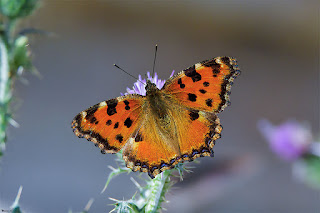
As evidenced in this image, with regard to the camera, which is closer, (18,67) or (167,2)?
(18,67)

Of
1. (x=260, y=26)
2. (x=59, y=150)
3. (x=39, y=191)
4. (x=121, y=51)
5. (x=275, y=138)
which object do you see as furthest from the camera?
(x=260, y=26)

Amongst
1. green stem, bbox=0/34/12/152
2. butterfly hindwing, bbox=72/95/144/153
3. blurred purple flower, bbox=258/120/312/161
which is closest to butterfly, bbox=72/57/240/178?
butterfly hindwing, bbox=72/95/144/153

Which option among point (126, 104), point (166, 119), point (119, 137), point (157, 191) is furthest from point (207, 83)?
point (157, 191)

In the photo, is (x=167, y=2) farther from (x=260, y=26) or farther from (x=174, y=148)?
(x=174, y=148)

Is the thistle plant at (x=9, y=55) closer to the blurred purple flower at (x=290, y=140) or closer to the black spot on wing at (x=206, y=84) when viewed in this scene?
the black spot on wing at (x=206, y=84)

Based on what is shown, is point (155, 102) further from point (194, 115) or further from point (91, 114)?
point (91, 114)

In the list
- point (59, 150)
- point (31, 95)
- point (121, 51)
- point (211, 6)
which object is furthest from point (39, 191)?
point (211, 6)

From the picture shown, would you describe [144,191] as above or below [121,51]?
below
